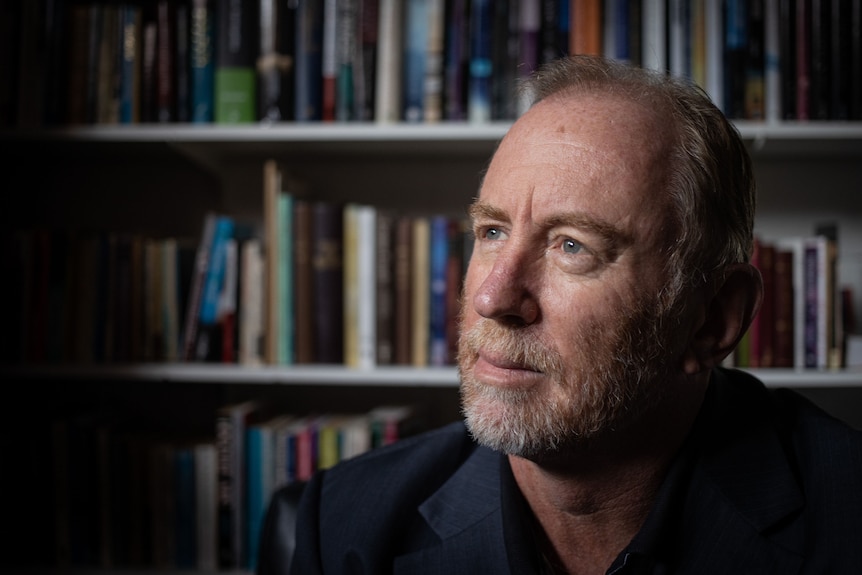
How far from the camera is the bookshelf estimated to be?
5.00ft

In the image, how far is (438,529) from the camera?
942mm

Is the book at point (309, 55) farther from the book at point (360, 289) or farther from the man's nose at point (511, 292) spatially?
the man's nose at point (511, 292)

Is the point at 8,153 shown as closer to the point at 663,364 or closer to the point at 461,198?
the point at 461,198

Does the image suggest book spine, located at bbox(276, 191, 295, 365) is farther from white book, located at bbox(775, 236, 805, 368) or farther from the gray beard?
white book, located at bbox(775, 236, 805, 368)

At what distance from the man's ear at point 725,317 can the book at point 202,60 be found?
114 cm

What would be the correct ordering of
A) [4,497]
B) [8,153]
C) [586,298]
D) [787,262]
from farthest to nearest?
[8,153]
[4,497]
[787,262]
[586,298]

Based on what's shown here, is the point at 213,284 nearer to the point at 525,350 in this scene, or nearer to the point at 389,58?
the point at 389,58

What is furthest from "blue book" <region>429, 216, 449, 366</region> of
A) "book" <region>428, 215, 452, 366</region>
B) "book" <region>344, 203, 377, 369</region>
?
"book" <region>344, 203, 377, 369</region>

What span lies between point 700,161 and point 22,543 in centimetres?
159

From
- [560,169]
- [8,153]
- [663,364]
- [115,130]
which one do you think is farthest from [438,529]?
[8,153]

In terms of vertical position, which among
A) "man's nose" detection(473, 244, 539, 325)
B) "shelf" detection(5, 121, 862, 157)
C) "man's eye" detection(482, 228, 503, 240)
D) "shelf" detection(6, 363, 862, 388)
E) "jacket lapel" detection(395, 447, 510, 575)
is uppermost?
"shelf" detection(5, 121, 862, 157)

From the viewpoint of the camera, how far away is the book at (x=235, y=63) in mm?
1550

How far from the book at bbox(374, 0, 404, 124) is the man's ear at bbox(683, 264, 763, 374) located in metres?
0.83

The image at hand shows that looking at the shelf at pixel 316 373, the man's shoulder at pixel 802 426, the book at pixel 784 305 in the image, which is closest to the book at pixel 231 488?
the shelf at pixel 316 373
